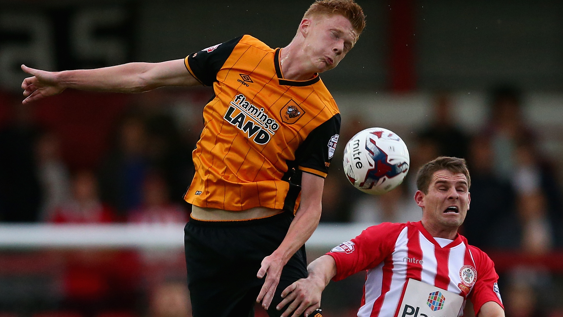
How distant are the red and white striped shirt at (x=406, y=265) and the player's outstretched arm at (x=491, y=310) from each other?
2.4 inches

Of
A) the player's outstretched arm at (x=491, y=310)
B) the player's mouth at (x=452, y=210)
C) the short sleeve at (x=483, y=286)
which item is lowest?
the player's outstretched arm at (x=491, y=310)

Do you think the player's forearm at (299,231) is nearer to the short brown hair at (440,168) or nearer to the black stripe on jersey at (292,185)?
the black stripe on jersey at (292,185)

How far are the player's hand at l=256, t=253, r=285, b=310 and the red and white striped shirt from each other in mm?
610

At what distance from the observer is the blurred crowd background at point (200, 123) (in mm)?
8398

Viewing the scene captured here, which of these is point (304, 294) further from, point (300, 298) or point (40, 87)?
point (40, 87)

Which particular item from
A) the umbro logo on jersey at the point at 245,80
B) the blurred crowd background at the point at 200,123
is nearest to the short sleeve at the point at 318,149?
the umbro logo on jersey at the point at 245,80

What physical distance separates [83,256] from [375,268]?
14.5 ft

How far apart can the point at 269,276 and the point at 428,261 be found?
120cm

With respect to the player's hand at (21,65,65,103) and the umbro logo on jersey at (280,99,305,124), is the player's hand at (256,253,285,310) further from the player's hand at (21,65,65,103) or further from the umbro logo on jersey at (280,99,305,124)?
the player's hand at (21,65,65,103)

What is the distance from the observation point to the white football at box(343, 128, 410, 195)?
4.70 metres

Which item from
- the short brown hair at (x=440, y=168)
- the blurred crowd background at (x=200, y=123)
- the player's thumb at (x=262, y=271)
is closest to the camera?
the player's thumb at (x=262, y=271)

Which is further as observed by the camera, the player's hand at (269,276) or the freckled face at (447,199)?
the freckled face at (447,199)

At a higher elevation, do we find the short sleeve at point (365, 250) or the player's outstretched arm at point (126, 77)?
the player's outstretched arm at point (126, 77)

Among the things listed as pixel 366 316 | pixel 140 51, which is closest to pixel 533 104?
pixel 140 51
